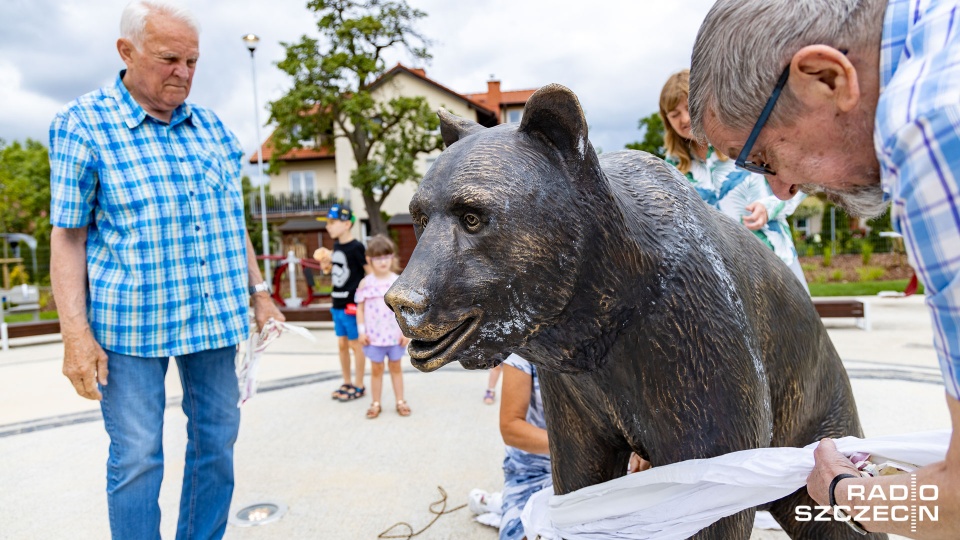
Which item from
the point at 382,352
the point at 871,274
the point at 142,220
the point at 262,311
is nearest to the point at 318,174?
the point at 871,274

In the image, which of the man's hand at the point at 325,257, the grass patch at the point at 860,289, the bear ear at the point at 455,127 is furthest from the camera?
the grass patch at the point at 860,289

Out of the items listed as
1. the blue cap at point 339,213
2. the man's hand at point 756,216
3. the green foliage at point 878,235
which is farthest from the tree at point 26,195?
the green foliage at point 878,235

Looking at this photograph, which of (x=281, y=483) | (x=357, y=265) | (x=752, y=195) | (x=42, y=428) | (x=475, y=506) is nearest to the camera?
(x=752, y=195)

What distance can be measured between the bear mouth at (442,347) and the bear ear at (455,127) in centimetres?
42

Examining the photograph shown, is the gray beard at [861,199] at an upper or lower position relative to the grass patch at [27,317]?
upper

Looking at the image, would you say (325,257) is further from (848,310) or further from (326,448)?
(848,310)

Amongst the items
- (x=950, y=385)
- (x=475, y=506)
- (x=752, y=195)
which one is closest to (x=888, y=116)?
(x=950, y=385)

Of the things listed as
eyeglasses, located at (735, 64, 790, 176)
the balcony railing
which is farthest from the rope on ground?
the balcony railing

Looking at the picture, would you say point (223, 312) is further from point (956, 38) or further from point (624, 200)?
point (956, 38)

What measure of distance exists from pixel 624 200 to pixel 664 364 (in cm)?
31

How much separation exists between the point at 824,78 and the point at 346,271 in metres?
5.49

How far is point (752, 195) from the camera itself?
9.00 ft

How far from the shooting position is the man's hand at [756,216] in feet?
8.40

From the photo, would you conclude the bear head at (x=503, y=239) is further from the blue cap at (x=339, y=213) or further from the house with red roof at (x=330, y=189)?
the house with red roof at (x=330, y=189)
